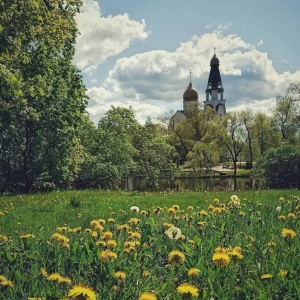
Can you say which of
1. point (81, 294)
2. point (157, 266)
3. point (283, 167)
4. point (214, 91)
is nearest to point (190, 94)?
point (214, 91)

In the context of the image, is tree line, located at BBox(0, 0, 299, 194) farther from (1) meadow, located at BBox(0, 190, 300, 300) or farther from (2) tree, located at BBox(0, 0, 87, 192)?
(1) meadow, located at BBox(0, 190, 300, 300)

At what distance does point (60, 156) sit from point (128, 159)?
460 inches

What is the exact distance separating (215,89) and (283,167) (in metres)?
96.3

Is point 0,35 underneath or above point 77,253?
above

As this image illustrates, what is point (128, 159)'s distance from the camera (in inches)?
1262

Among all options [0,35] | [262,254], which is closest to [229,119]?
[0,35]

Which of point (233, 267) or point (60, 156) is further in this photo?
point (60, 156)

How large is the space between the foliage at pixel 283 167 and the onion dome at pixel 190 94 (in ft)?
293

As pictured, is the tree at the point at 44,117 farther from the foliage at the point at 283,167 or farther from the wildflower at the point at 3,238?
the wildflower at the point at 3,238

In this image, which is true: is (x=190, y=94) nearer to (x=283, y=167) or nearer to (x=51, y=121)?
(x=283, y=167)

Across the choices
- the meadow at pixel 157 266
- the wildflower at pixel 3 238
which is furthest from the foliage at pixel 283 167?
the wildflower at pixel 3 238

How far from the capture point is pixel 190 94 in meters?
113

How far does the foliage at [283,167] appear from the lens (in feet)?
78.8

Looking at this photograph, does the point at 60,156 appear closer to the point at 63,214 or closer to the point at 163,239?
the point at 63,214
